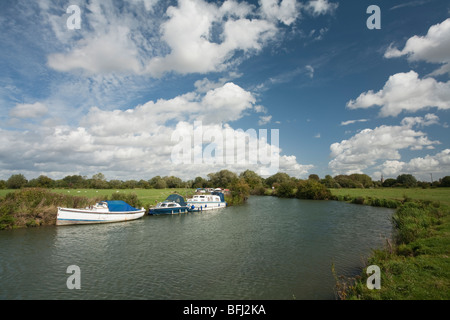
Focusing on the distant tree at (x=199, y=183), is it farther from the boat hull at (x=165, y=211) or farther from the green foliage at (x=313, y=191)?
the boat hull at (x=165, y=211)

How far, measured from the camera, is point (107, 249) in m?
21.3

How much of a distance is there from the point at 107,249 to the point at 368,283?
813 inches

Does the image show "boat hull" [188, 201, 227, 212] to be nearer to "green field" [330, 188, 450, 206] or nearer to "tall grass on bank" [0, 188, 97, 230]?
"tall grass on bank" [0, 188, 97, 230]

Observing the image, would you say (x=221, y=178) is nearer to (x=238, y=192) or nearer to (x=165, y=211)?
(x=238, y=192)

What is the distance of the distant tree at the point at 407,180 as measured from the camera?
318ft

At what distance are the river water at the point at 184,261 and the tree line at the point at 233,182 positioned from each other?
42.9 meters

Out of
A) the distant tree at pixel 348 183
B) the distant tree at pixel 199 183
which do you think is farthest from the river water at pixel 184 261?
the distant tree at pixel 199 183

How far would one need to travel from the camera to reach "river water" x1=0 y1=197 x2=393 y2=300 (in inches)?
506

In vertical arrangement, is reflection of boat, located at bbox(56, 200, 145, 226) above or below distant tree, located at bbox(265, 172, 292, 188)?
below

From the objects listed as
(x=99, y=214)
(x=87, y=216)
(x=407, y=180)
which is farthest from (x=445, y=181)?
(x=87, y=216)

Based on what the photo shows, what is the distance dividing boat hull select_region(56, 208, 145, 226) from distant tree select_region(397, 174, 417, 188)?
10922 cm

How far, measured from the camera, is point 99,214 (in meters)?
34.4

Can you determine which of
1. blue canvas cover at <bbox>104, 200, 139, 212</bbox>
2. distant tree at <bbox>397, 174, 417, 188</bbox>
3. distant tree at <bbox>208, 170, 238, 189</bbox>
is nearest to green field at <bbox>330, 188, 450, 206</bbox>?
distant tree at <bbox>397, 174, 417, 188</bbox>
